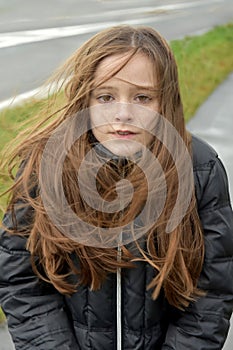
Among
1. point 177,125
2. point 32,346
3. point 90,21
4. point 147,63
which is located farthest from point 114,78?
point 90,21

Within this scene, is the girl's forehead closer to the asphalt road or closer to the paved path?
the paved path

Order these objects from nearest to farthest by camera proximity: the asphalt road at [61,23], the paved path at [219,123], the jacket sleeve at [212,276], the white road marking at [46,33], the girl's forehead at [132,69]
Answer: the girl's forehead at [132,69] < the jacket sleeve at [212,276] < the paved path at [219,123] < the asphalt road at [61,23] < the white road marking at [46,33]

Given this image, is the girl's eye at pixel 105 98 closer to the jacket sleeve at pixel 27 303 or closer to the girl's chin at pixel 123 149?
the girl's chin at pixel 123 149

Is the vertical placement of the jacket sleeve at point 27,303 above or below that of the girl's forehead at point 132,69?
below

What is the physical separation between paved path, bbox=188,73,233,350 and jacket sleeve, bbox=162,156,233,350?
3327 mm

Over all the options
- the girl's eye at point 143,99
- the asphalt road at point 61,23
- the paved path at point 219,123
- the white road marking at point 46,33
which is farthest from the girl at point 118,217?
the white road marking at point 46,33

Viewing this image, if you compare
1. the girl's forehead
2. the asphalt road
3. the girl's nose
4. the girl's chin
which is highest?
the girl's forehead

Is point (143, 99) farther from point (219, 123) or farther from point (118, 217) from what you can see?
point (219, 123)

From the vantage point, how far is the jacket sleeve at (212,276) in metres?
2.59

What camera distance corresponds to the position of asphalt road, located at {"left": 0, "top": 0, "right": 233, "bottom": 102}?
923 centimetres

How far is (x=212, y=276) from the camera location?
2623 mm

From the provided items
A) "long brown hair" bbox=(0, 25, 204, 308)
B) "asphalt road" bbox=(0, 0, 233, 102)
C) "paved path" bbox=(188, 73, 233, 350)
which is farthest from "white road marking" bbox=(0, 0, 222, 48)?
"long brown hair" bbox=(0, 25, 204, 308)

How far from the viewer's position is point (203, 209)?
259 cm

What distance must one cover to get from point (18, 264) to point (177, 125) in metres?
0.70
